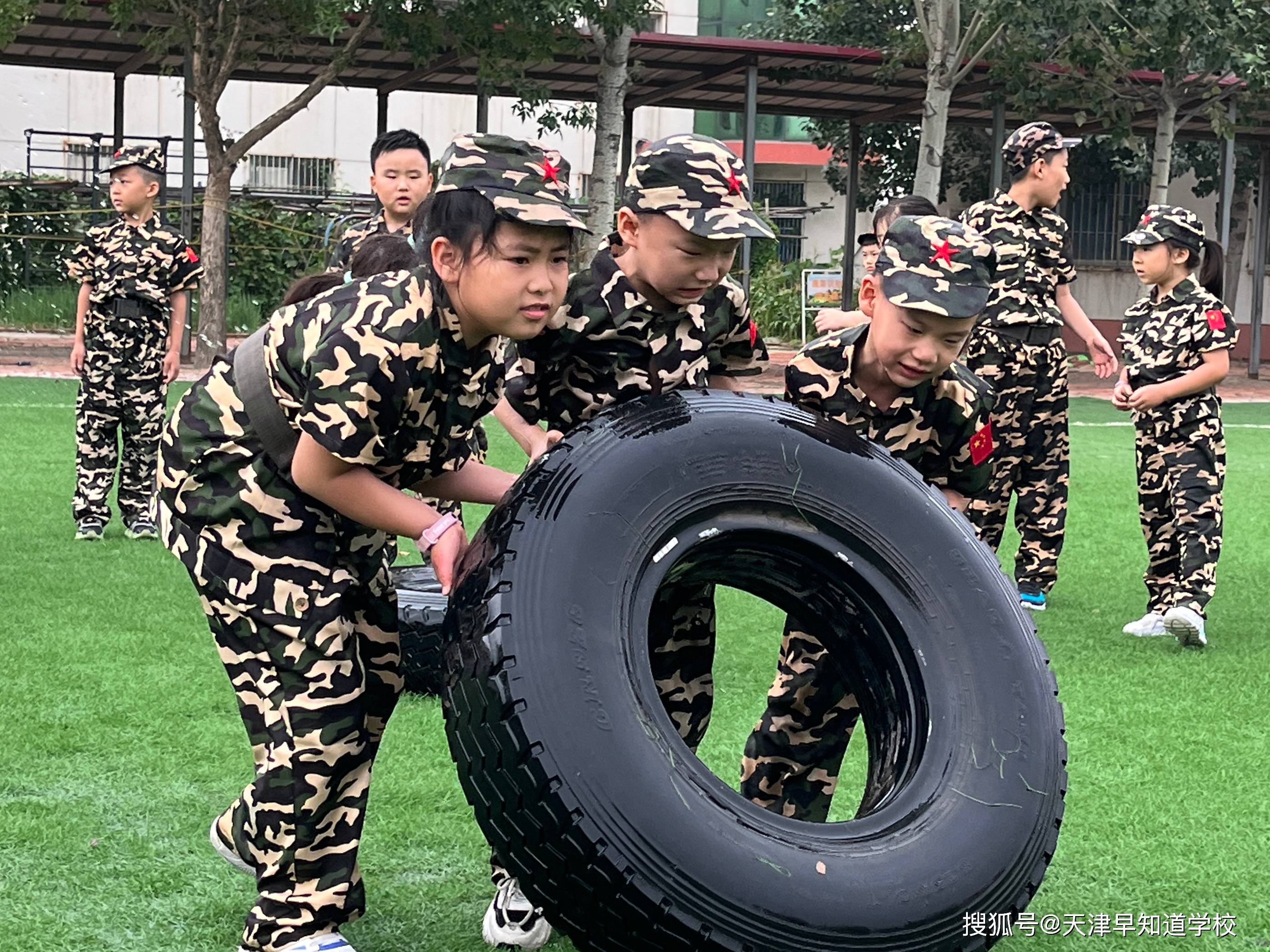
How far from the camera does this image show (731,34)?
36844 mm

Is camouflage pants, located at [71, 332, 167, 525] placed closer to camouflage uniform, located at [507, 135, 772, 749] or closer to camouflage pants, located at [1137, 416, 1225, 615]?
camouflage pants, located at [1137, 416, 1225, 615]

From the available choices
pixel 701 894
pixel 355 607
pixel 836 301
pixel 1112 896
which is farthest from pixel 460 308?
pixel 836 301

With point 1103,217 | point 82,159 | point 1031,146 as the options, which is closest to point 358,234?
point 1031,146

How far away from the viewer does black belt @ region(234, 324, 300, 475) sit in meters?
2.81

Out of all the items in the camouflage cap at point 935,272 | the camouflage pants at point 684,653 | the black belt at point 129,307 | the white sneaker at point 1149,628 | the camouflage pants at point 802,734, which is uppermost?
the camouflage cap at point 935,272

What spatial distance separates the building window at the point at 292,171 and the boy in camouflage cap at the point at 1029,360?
84.6ft

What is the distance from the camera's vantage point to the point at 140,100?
3092 centimetres

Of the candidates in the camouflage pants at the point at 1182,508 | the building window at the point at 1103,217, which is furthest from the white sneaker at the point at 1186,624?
the building window at the point at 1103,217

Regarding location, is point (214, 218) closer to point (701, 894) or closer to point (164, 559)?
point (164, 559)

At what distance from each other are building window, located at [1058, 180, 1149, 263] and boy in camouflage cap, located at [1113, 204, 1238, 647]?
943 inches

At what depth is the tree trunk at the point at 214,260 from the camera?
1722cm

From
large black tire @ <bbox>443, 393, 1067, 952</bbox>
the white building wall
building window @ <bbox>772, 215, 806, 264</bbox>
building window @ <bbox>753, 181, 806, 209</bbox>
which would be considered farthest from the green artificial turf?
building window @ <bbox>753, 181, 806, 209</bbox>

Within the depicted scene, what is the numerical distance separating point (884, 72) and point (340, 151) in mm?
15134

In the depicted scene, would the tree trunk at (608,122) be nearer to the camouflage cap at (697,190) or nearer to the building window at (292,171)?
the camouflage cap at (697,190)
